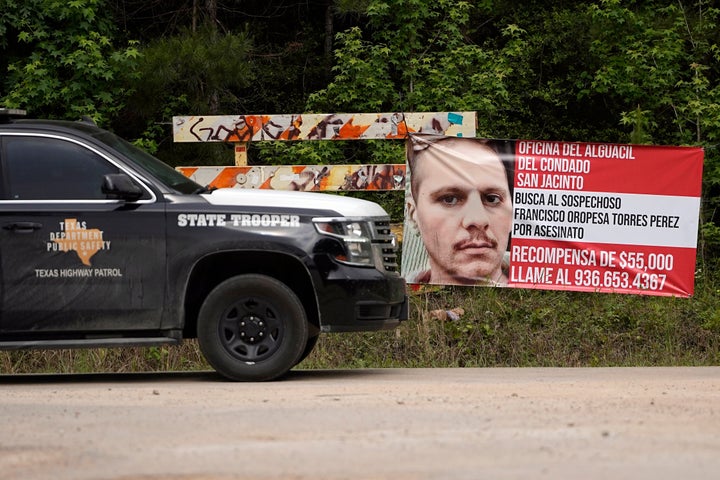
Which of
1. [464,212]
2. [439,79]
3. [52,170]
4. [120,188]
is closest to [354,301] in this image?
[120,188]

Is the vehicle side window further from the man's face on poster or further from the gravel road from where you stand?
the man's face on poster

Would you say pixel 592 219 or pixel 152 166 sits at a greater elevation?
pixel 152 166

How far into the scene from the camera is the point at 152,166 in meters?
10.4

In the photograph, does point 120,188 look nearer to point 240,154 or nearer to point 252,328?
point 252,328

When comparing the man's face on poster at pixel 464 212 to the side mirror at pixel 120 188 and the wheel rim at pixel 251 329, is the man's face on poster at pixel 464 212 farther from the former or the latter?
the side mirror at pixel 120 188

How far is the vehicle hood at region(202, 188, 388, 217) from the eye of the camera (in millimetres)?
9969

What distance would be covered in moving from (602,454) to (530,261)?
29.8 ft

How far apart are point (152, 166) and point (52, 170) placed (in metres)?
0.78

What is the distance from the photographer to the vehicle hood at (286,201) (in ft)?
32.7

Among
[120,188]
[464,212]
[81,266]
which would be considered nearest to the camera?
[120,188]

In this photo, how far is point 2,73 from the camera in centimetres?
2114

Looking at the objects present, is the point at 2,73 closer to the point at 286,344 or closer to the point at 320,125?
the point at 320,125

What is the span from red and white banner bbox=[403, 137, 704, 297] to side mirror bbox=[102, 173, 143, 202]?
5.95 metres

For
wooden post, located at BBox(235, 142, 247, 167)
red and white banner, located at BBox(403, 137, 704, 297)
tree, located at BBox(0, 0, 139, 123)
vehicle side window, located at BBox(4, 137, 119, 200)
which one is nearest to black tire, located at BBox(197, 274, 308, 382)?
vehicle side window, located at BBox(4, 137, 119, 200)
